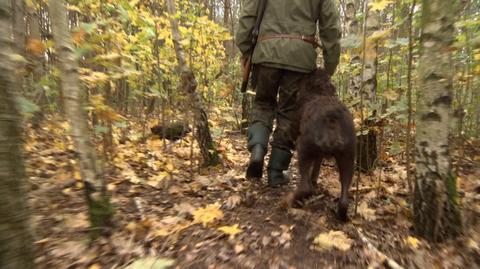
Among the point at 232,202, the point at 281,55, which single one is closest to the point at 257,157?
the point at 232,202

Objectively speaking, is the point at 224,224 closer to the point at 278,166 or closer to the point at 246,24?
the point at 278,166

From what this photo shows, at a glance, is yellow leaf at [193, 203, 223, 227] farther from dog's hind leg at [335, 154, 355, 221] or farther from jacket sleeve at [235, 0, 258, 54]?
jacket sleeve at [235, 0, 258, 54]

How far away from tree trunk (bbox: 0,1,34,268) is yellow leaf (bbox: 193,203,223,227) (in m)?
1.76

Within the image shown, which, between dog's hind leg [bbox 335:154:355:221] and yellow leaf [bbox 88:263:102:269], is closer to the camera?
yellow leaf [bbox 88:263:102:269]

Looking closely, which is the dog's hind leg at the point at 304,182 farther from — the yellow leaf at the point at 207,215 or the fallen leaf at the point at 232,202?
the yellow leaf at the point at 207,215

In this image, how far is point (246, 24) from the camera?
14.5 ft

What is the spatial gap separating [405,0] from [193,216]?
3.09 m

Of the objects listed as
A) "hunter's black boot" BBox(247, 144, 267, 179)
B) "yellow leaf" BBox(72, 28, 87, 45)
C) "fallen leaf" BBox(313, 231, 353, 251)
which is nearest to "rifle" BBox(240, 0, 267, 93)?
"hunter's black boot" BBox(247, 144, 267, 179)

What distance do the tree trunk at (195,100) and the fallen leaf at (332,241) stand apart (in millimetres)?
2630

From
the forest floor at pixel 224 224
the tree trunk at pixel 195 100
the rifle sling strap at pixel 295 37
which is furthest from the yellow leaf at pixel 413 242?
the tree trunk at pixel 195 100

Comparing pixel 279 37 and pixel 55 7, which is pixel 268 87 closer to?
pixel 279 37

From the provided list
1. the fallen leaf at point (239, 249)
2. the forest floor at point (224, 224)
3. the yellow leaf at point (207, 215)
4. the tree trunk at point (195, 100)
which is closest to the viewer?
the forest floor at point (224, 224)

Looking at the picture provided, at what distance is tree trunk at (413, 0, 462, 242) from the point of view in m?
2.83

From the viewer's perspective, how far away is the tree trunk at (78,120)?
268 cm
